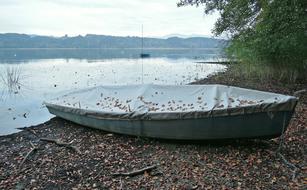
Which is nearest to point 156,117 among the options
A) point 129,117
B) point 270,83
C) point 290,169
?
point 129,117

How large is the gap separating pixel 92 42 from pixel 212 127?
108 meters

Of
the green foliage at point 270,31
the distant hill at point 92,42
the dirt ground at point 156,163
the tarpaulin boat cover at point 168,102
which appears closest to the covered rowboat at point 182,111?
the tarpaulin boat cover at point 168,102

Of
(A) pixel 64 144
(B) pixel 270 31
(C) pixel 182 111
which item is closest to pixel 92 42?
(B) pixel 270 31

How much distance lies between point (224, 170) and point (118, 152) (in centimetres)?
224

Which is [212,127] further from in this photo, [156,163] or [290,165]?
[290,165]

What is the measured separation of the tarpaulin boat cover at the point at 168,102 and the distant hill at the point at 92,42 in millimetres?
90443

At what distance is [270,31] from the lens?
436 inches

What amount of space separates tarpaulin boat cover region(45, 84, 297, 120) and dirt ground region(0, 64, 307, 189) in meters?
0.66

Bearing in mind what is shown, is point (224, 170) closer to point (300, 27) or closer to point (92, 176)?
point (92, 176)

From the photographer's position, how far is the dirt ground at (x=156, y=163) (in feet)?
15.6

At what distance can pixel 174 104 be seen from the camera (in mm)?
7082

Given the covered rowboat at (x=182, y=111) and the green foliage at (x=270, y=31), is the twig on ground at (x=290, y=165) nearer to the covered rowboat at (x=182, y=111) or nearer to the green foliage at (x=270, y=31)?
the covered rowboat at (x=182, y=111)

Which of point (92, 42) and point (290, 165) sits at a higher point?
point (92, 42)

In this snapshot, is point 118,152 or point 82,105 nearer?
point 118,152
